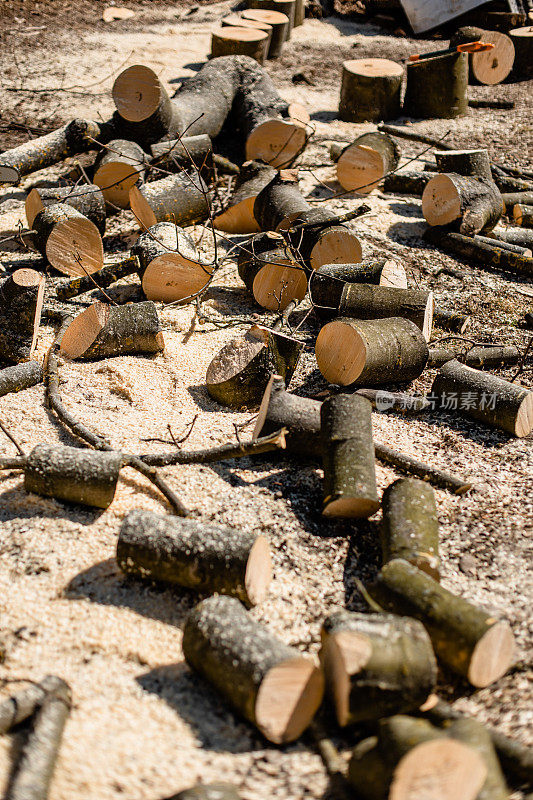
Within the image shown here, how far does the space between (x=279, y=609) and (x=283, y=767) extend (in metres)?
0.62

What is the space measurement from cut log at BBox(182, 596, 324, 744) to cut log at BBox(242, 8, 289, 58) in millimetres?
9756

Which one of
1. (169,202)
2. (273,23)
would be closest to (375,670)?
(169,202)

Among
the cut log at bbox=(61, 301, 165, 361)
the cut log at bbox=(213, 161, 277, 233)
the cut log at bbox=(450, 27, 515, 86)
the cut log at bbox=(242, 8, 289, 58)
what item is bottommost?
the cut log at bbox=(61, 301, 165, 361)

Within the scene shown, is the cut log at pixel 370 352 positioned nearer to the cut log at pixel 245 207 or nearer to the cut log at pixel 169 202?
the cut log at pixel 169 202

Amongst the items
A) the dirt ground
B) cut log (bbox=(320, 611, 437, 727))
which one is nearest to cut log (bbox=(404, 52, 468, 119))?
the dirt ground

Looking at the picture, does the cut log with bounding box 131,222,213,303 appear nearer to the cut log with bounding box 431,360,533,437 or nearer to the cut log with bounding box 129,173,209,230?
the cut log with bounding box 129,173,209,230

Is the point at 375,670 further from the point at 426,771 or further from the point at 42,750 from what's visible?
the point at 42,750

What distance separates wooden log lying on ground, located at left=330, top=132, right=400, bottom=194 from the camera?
20.3 feet

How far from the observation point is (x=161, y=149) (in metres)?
5.93

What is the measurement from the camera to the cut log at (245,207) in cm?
544

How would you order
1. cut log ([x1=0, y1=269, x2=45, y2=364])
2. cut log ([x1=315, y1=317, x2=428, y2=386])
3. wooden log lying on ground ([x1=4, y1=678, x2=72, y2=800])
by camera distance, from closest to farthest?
wooden log lying on ground ([x1=4, y1=678, x2=72, y2=800]), cut log ([x1=315, y1=317, x2=428, y2=386]), cut log ([x1=0, y1=269, x2=45, y2=364])

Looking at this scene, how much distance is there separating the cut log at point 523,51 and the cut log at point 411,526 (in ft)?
29.7

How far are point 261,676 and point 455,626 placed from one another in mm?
657

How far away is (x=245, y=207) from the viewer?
5445 mm
